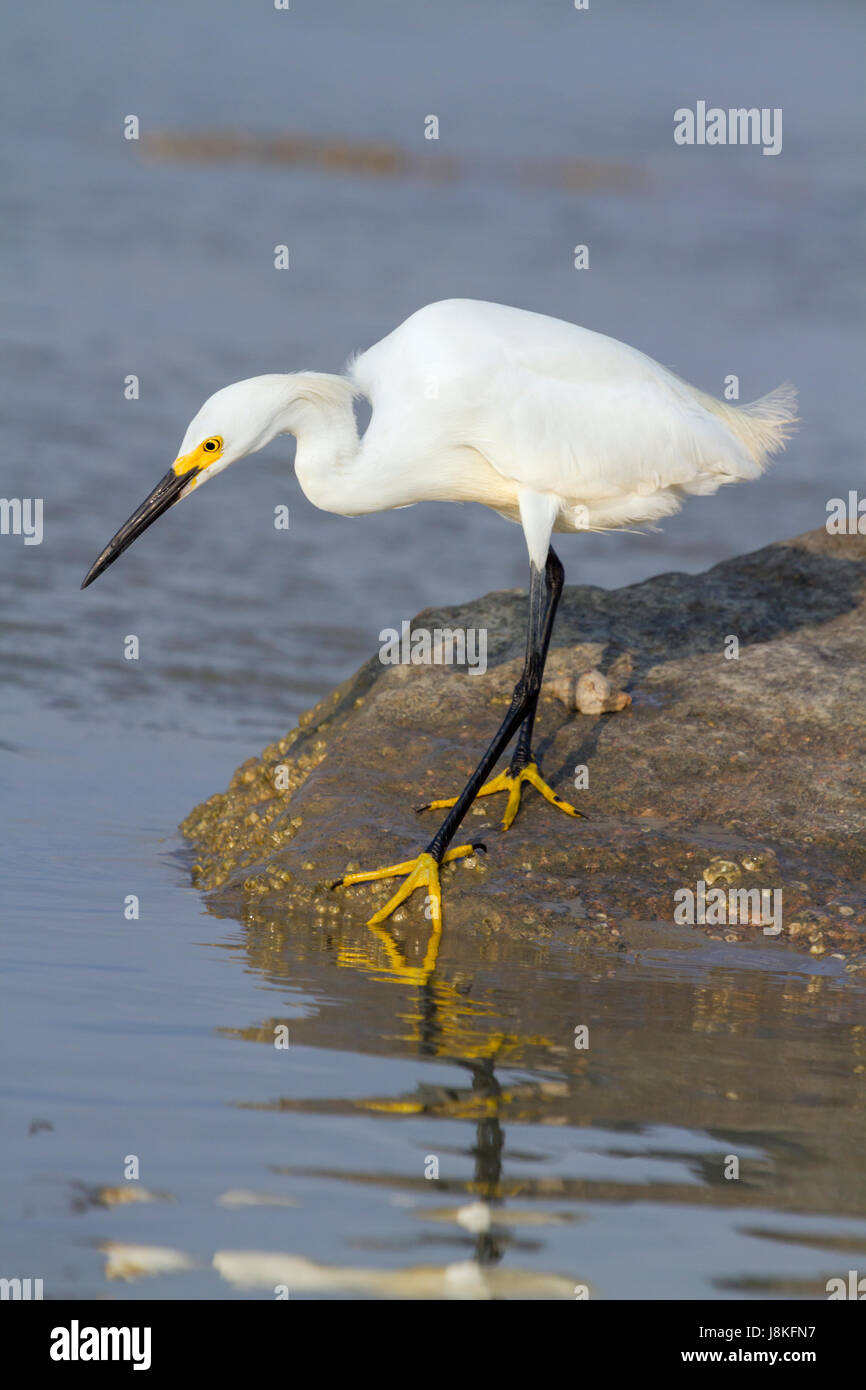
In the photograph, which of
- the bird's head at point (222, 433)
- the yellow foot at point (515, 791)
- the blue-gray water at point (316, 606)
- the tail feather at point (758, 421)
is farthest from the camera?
the tail feather at point (758, 421)

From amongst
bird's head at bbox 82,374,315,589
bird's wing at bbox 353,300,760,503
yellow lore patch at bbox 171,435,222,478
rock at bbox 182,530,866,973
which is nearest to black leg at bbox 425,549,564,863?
rock at bbox 182,530,866,973

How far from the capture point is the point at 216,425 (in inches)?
235

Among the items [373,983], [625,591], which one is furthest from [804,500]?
[373,983]

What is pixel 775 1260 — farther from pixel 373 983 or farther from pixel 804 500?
pixel 804 500

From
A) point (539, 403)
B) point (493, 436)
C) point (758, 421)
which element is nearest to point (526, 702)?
point (493, 436)

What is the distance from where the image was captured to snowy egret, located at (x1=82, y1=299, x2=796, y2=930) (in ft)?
20.1

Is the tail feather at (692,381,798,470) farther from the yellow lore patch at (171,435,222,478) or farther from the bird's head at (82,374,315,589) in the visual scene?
the yellow lore patch at (171,435,222,478)

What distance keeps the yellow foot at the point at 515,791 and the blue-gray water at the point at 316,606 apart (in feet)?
2.70

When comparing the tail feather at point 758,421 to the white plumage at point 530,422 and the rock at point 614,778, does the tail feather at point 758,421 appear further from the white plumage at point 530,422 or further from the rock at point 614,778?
the rock at point 614,778

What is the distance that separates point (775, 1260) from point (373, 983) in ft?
6.26

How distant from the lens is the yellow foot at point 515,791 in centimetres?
609

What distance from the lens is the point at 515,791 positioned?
6.12 metres

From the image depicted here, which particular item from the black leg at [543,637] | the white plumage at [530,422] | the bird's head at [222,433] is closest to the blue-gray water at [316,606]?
the black leg at [543,637]

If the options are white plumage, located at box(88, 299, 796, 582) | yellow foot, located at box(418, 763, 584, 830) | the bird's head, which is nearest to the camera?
the bird's head
